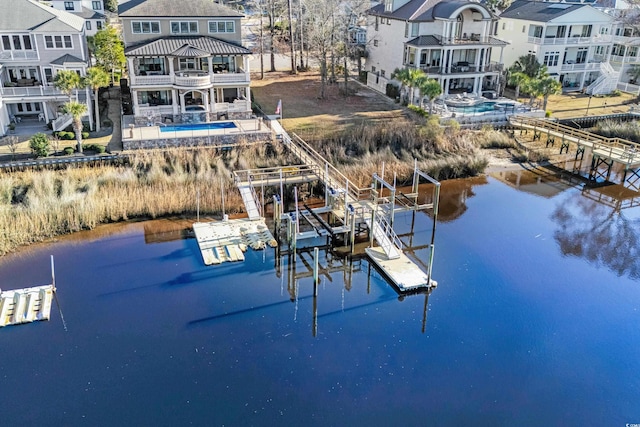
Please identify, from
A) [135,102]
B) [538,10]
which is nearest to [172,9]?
[135,102]

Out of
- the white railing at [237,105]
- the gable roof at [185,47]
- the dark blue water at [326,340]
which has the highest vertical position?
the gable roof at [185,47]

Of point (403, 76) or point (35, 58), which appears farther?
point (403, 76)

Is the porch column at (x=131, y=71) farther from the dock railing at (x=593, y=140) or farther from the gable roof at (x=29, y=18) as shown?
the dock railing at (x=593, y=140)

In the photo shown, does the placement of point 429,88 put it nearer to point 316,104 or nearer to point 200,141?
point 316,104

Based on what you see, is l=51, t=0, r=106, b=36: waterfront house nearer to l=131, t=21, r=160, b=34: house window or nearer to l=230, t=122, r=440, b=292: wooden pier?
l=131, t=21, r=160, b=34: house window

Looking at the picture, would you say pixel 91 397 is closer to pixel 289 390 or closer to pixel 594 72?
pixel 289 390

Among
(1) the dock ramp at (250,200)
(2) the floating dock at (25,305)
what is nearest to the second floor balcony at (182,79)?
(1) the dock ramp at (250,200)
